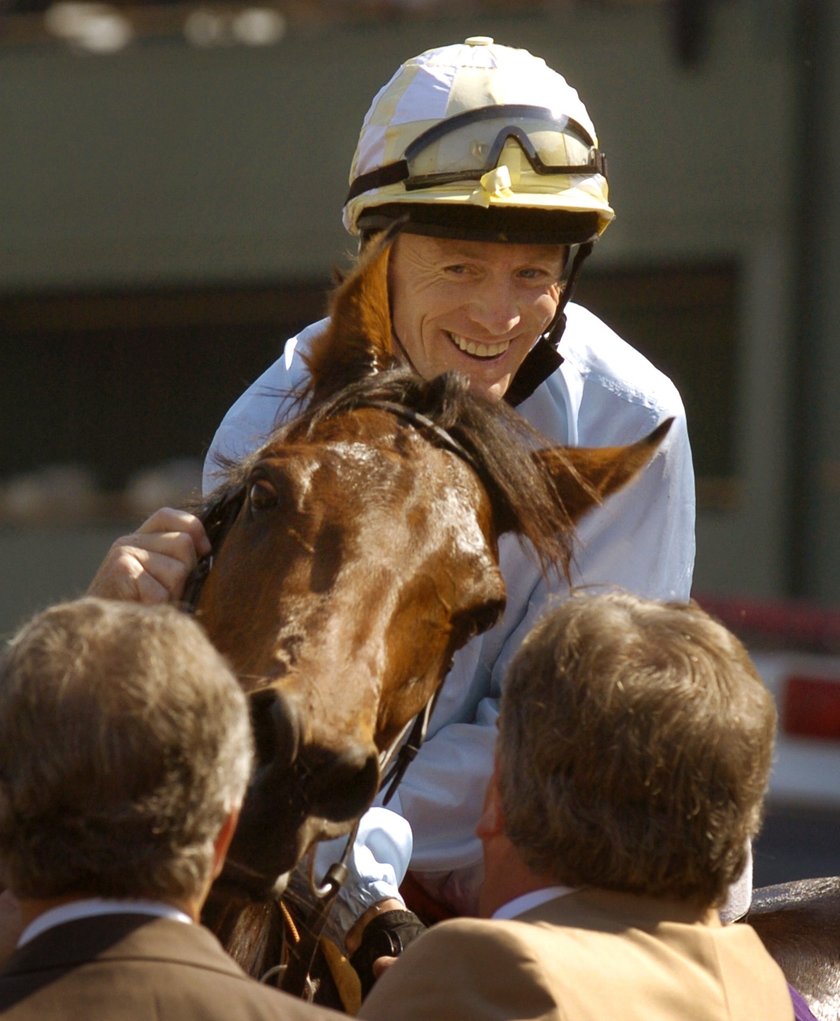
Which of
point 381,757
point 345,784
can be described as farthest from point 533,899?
point 381,757

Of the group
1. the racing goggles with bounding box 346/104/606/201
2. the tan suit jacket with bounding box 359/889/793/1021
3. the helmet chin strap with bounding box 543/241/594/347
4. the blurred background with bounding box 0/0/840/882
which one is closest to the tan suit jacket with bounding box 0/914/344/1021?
the tan suit jacket with bounding box 359/889/793/1021

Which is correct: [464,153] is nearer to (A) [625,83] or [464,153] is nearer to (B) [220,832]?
(B) [220,832]

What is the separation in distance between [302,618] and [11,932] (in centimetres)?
64

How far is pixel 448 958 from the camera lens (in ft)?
7.89

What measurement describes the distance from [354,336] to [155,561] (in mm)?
566

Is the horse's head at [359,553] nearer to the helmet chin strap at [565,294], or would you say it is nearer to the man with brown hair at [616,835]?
the man with brown hair at [616,835]

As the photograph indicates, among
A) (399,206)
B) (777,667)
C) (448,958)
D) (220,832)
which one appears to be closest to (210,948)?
(220,832)

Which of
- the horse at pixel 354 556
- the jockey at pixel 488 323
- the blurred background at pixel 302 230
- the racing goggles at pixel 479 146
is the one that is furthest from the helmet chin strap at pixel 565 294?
the blurred background at pixel 302 230

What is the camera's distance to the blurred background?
14781mm

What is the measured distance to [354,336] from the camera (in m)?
3.37

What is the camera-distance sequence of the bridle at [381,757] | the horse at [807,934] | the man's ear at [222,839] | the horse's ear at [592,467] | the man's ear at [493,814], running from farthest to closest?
1. the horse at [807,934]
2. the horse's ear at [592,467]
3. the bridle at [381,757]
4. the man's ear at [493,814]
5. the man's ear at [222,839]

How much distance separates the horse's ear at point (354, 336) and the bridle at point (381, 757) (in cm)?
11

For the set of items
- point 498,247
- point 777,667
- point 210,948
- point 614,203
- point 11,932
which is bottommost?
point 777,667

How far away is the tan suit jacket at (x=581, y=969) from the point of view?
2.35 m
